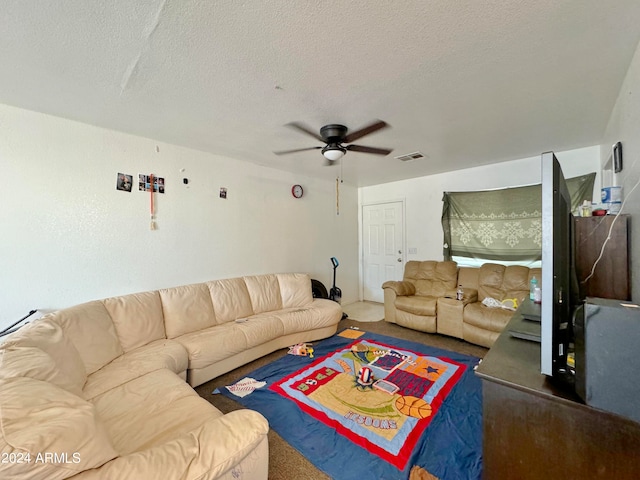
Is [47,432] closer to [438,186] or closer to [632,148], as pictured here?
[632,148]

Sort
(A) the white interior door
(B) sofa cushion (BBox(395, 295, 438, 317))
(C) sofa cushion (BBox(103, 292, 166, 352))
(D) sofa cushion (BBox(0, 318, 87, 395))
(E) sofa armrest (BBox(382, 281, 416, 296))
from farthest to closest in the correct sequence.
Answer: (A) the white interior door, (E) sofa armrest (BBox(382, 281, 416, 296)), (B) sofa cushion (BBox(395, 295, 438, 317)), (C) sofa cushion (BBox(103, 292, 166, 352)), (D) sofa cushion (BBox(0, 318, 87, 395))

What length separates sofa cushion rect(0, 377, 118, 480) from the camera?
68 centimetres

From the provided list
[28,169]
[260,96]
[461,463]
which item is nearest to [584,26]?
[260,96]

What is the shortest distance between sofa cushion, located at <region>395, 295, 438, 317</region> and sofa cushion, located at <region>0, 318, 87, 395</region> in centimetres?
334

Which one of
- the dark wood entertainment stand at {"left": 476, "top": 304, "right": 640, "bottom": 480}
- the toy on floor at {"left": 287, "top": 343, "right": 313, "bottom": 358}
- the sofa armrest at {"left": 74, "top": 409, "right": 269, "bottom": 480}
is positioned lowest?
the toy on floor at {"left": 287, "top": 343, "right": 313, "bottom": 358}

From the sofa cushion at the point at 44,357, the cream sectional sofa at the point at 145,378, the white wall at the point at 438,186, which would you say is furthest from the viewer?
the white wall at the point at 438,186

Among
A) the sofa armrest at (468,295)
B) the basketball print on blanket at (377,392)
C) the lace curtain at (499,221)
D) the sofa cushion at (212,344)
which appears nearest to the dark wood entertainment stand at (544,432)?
the basketball print on blanket at (377,392)

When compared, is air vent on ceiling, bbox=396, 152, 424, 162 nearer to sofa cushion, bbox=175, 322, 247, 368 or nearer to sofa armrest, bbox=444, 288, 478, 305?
sofa armrest, bbox=444, 288, 478, 305

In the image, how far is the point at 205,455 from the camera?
37.0 inches

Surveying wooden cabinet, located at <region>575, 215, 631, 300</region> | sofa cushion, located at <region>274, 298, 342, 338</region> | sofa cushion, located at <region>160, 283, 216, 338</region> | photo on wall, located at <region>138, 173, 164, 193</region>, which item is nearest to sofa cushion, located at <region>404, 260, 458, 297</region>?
sofa cushion, located at <region>274, 298, 342, 338</region>

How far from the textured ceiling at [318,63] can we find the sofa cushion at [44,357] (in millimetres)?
1569

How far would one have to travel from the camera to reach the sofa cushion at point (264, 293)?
3225 mm

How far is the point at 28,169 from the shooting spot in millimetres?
2072

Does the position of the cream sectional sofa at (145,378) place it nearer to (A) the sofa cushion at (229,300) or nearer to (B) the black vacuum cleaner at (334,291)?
(A) the sofa cushion at (229,300)
